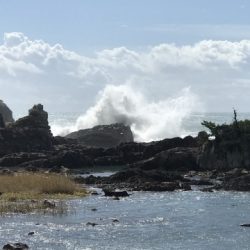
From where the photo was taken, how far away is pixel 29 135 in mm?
153625

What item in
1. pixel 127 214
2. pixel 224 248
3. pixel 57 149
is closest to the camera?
pixel 224 248

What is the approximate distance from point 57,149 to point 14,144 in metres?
11.0

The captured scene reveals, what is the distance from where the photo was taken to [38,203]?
55500mm

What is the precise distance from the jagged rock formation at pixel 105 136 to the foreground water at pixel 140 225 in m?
108

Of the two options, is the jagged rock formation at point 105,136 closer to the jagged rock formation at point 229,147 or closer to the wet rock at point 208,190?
the jagged rock formation at point 229,147

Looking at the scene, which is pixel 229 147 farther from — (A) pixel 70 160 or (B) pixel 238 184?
(A) pixel 70 160

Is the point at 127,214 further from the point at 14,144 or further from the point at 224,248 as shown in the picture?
the point at 14,144

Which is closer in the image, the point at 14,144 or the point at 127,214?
the point at 127,214

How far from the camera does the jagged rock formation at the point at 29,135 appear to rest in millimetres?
149875

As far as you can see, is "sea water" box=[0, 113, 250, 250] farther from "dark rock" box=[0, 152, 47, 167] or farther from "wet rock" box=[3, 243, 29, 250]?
"dark rock" box=[0, 152, 47, 167]

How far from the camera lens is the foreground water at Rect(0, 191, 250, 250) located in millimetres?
39688

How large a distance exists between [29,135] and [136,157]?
31983 millimetres

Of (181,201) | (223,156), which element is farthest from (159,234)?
(223,156)

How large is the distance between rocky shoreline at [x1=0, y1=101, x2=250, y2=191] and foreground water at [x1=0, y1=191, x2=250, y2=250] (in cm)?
1607
